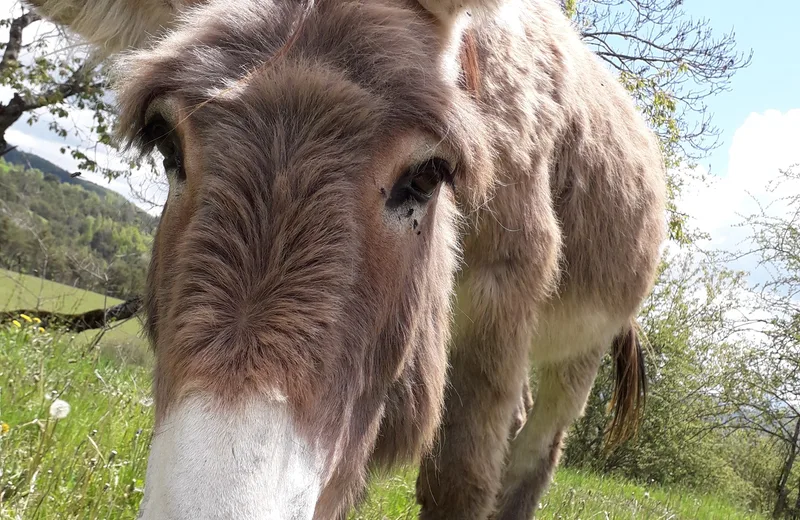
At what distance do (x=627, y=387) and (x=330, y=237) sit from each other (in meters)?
A: 4.68

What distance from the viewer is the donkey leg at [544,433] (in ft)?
13.6

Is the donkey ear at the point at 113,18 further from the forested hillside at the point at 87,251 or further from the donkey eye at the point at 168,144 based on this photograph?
the forested hillside at the point at 87,251

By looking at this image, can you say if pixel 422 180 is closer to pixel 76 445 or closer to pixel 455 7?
pixel 455 7

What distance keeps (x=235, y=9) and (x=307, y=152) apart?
54 cm

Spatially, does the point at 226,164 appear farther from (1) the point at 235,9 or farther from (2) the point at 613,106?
(2) the point at 613,106

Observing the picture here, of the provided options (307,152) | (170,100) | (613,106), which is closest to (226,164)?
(307,152)

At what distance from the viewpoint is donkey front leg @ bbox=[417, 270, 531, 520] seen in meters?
2.80

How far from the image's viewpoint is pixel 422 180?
1764 mm

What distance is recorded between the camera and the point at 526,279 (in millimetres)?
2787

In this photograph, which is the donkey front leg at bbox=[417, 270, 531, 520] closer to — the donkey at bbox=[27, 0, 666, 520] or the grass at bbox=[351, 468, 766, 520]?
the donkey at bbox=[27, 0, 666, 520]

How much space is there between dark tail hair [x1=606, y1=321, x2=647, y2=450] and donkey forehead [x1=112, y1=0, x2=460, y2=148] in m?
4.01

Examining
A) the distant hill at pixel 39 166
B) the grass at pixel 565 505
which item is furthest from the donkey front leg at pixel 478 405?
the distant hill at pixel 39 166

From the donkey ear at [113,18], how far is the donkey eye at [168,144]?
0.56 metres

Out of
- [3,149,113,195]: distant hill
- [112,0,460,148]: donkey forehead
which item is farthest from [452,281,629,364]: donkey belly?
[3,149,113,195]: distant hill
